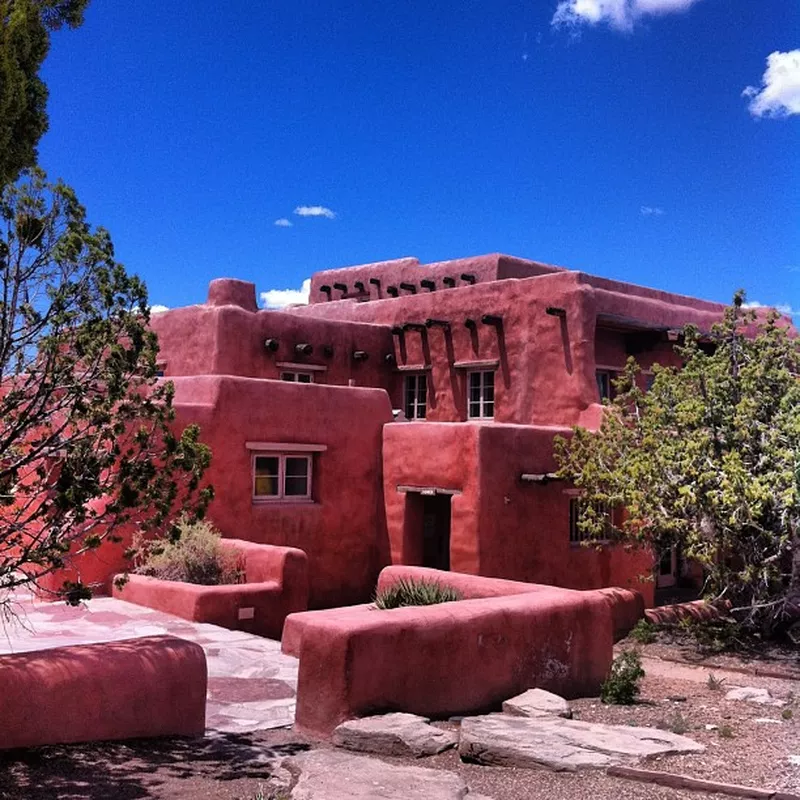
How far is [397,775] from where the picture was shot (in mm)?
5949

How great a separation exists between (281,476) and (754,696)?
8.76 metres

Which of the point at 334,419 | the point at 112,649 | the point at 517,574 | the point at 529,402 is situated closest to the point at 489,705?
the point at 112,649

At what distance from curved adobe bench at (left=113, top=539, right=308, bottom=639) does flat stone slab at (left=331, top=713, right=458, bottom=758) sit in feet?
15.6

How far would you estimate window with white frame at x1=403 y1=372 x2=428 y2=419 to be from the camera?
21.7m

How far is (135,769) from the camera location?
230 inches

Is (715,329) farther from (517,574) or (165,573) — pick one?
(165,573)

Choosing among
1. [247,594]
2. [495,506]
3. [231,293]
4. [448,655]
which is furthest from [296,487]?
[448,655]

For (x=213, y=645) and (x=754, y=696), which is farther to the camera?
(x=213, y=645)

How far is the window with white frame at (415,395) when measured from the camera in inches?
854

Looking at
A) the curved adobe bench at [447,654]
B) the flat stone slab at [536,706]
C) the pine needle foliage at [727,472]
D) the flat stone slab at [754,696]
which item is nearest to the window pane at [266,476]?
the pine needle foliage at [727,472]

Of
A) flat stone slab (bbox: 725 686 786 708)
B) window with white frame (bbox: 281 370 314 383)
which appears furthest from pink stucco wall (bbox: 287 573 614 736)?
window with white frame (bbox: 281 370 314 383)

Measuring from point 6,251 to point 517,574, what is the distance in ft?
36.3

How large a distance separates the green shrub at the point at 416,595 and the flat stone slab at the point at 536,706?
1.84 m

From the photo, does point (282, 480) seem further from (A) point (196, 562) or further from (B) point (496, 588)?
(B) point (496, 588)
